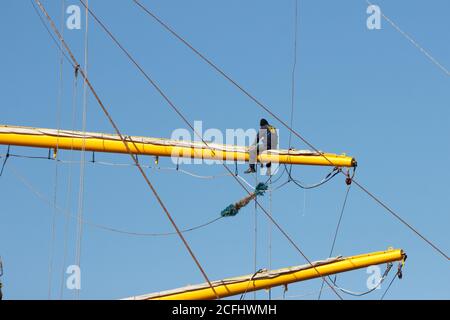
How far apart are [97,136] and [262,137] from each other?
5.31 m

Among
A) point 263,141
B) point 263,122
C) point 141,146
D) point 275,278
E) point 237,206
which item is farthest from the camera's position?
point 275,278

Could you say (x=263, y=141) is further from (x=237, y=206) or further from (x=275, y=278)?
(x=275, y=278)

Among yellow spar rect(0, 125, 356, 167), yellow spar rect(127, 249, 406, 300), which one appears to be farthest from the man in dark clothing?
yellow spar rect(127, 249, 406, 300)

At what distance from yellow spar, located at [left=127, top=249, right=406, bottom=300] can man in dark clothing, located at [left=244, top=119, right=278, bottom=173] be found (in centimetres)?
329

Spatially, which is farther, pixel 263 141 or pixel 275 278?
pixel 275 278

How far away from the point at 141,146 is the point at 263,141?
13.5 feet

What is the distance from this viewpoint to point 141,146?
1261 inches

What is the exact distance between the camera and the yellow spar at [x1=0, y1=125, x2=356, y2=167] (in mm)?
30719

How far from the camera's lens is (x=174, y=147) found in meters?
32.6

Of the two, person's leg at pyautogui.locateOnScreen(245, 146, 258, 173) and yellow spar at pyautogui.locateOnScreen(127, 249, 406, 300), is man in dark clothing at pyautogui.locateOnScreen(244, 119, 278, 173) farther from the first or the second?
yellow spar at pyautogui.locateOnScreen(127, 249, 406, 300)

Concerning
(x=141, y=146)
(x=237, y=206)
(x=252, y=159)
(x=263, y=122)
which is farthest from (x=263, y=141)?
(x=141, y=146)
